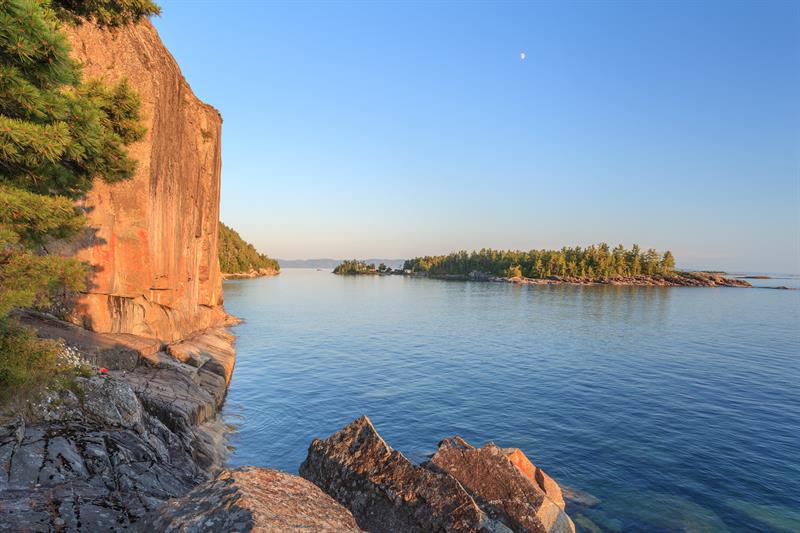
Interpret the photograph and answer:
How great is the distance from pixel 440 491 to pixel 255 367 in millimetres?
30712

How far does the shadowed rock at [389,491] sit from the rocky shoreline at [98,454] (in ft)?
10.5

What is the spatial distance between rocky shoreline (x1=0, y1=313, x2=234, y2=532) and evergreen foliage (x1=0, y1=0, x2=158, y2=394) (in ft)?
4.96

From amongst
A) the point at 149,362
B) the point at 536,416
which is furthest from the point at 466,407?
the point at 149,362

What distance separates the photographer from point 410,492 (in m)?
8.94

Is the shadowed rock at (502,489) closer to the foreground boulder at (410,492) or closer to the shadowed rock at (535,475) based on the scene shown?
the foreground boulder at (410,492)

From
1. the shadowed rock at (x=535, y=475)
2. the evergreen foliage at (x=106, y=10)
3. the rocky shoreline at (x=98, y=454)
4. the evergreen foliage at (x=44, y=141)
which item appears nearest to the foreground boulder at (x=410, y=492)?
the shadowed rock at (x=535, y=475)

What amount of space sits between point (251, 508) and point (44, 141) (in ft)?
22.4

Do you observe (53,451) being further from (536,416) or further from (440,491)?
(536,416)

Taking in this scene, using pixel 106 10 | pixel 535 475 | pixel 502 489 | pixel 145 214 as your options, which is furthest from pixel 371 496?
pixel 145 214

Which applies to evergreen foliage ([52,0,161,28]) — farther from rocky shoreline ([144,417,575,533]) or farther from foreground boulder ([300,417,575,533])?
foreground boulder ([300,417,575,533])

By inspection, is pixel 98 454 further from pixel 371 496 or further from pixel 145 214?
pixel 145 214

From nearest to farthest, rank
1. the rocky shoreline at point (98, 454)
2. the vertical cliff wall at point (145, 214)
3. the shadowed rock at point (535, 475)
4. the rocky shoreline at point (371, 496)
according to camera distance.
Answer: the rocky shoreline at point (371, 496) < the rocky shoreline at point (98, 454) < the shadowed rock at point (535, 475) < the vertical cliff wall at point (145, 214)

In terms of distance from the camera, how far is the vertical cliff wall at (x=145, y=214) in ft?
74.5

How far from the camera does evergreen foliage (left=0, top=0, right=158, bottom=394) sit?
725cm
